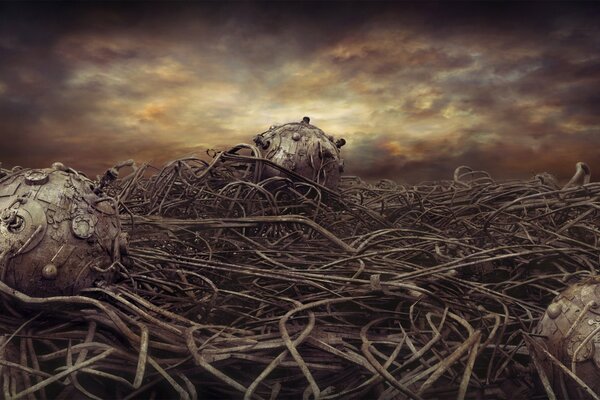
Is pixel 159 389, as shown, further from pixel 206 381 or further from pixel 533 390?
pixel 533 390

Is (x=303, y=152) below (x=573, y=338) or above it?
above

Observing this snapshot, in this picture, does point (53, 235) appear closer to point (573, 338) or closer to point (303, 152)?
point (573, 338)

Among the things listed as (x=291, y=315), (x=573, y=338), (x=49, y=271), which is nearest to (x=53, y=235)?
(x=49, y=271)

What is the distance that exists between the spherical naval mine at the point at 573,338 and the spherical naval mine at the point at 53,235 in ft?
4.68

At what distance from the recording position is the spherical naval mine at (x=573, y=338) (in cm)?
132

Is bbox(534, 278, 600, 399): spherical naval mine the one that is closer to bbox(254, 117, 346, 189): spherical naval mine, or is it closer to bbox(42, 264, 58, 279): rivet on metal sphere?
bbox(42, 264, 58, 279): rivet on metal sphere

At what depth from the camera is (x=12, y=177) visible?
173 centimetres

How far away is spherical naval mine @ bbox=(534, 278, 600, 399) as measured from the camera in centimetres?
132

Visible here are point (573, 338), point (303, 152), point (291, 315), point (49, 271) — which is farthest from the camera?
point (303, 152)

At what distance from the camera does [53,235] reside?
1.59m

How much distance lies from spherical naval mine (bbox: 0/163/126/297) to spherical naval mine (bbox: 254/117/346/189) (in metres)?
1.72

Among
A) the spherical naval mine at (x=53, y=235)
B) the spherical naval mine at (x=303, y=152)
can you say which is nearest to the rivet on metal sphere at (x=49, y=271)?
the spherical naval mine at (x=53, y=235)

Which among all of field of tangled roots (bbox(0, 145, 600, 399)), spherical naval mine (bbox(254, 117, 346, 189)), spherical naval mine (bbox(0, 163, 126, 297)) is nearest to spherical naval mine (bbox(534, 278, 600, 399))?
field of tangled roots (bbox(0, 145, 600, 399))

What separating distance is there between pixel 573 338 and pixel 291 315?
2.85 feet
